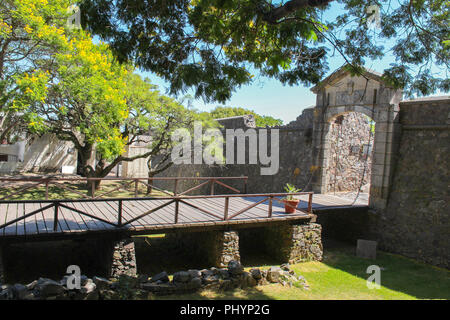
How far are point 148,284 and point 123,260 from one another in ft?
3.60

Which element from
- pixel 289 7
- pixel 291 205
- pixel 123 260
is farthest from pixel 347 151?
pixel 123 260

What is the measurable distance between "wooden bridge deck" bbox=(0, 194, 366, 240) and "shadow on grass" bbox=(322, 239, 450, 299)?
4.21 ft

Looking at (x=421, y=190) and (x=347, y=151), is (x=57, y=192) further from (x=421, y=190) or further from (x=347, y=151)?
(x=421, y=190)

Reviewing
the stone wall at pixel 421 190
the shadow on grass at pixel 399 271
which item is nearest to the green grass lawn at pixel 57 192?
the shadow on grass at pixel 399 271

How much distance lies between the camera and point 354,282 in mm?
7012

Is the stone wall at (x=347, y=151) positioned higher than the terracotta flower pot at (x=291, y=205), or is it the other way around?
the stone wall at (x=347, y=151)

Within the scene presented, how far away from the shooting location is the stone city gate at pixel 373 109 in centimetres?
957

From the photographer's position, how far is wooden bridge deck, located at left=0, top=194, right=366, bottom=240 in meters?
6.20

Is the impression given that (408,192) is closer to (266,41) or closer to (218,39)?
(266,41)

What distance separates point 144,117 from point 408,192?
9039 millimetres

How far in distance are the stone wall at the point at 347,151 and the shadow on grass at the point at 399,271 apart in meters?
2.98

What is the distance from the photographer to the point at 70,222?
6832mm

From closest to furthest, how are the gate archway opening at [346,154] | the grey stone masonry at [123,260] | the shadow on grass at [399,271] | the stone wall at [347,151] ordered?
the grey stone masonry at [123,260], the shadow on grass at [399,271], the gate archway opening at [346,154], the stone wall at [347,151]

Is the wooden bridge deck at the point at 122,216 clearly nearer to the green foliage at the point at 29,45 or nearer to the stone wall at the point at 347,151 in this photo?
the stone wall at the point at 347,151
